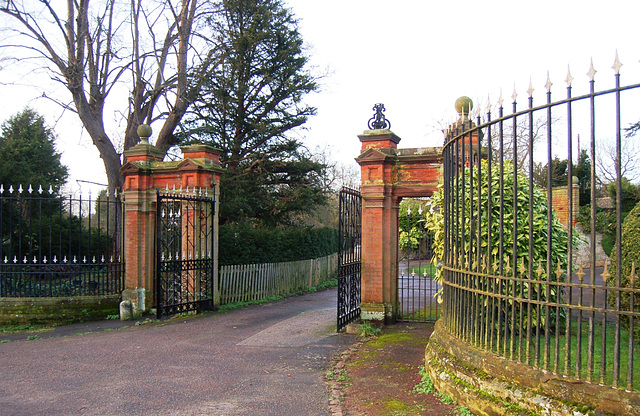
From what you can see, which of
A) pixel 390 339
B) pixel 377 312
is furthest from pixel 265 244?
pixel 390 339

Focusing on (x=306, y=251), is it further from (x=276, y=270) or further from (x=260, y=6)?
(x=260, y=6)

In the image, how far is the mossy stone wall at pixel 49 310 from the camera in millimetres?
10898

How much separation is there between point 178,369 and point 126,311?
5.21 metres

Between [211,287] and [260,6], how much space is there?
40.2 feet

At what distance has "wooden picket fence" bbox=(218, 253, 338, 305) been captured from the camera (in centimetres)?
1364

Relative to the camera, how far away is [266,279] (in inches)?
608

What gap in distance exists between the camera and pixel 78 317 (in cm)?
1130

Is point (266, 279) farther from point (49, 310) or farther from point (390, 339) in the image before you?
point (390, 339)

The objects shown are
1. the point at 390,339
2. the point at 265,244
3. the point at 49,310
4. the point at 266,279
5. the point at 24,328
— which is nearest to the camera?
the point at 390,339

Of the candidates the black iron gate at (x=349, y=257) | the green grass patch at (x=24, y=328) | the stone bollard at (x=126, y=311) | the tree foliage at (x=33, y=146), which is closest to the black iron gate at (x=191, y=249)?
the stone bollard at (x=126, y=311)

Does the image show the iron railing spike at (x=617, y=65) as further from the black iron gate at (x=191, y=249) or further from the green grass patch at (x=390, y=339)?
the black iron gate at (x=191, y=249)

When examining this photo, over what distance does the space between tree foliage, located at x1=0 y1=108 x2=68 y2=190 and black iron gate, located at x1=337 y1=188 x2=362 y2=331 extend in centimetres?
1673

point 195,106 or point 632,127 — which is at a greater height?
point 195,106

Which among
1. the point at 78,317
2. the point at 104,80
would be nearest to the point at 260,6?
the point at 104,80
